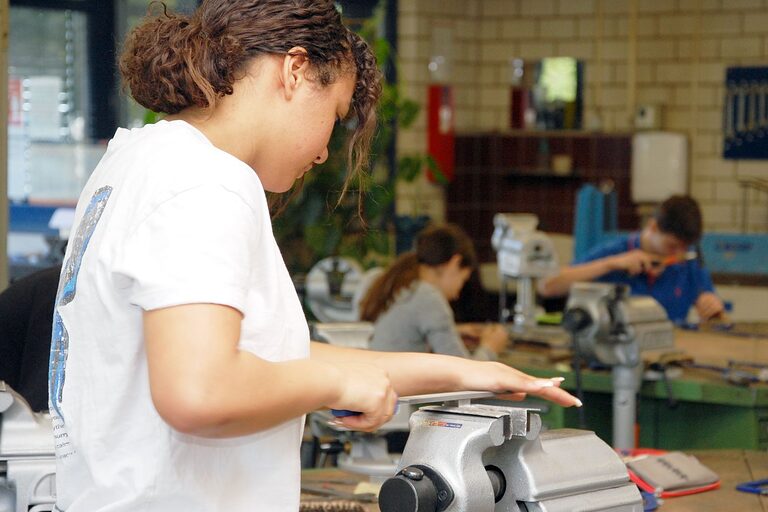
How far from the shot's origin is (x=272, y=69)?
1.11m

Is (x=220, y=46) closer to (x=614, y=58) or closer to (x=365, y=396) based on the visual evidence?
(x=365, y=396)

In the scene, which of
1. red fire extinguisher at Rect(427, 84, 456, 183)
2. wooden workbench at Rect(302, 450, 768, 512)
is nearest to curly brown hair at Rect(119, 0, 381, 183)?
wooden workbench at Rect(302, 450, 768, 512)

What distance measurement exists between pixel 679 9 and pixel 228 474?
24.1 feet

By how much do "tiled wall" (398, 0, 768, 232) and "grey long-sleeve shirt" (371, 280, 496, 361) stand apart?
141 inches

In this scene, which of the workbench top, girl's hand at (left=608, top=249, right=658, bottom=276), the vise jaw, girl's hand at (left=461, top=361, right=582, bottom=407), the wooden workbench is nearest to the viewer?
the vise jaw

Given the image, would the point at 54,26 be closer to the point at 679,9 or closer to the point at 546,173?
the point at 546,173

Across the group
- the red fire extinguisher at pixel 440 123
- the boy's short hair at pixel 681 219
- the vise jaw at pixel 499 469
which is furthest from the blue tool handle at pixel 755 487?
the red fire extinguisher at pixel 440 123

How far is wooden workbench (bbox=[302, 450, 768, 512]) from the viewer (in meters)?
2.07

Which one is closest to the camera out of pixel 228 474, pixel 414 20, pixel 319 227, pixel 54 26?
pixel 228 474

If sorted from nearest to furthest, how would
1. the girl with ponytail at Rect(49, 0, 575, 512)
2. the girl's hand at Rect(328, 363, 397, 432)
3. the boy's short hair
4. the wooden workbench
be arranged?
the girl with ponytail at Rect(49, 0, 575, 512)
the girl's hand at Rect(328, 363, 397, 432)
the wooden workbench
the boy's short hair

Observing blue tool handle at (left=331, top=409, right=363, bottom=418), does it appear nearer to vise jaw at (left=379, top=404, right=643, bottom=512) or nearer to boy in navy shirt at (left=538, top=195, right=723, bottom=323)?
vise jaw at (left=379, top=404, right=643, bottom=512)

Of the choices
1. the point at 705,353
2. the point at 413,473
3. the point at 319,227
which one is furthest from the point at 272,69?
the point at 319,227

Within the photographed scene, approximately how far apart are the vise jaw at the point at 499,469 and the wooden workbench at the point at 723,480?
28.9 inches

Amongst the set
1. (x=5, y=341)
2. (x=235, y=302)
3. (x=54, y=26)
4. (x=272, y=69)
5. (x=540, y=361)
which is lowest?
(x=540, y=361)
